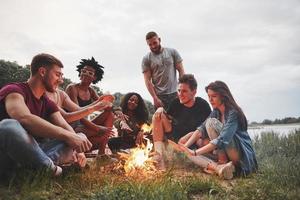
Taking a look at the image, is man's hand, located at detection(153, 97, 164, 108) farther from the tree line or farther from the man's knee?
the tree line

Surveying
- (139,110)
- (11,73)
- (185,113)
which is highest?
(11,73)

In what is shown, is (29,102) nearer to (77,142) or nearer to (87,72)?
(77,142)

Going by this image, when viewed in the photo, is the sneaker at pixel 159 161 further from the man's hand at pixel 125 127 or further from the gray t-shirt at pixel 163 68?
the gray t-shirt at pixel 163 68

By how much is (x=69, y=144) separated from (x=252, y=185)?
2.73m

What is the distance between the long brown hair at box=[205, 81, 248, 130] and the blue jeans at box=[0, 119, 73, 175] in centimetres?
339

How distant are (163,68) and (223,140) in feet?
8.88

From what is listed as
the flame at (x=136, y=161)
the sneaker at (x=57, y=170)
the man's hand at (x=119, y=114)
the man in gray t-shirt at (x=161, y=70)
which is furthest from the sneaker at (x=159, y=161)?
the sneaker at (x=57, y=170)

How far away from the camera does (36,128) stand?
4.39 m

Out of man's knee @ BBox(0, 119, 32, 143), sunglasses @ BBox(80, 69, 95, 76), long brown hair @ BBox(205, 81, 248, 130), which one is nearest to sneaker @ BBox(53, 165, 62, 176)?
man's knee @ BBox(0, 119, 32, 143)

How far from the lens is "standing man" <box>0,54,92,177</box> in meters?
4.17

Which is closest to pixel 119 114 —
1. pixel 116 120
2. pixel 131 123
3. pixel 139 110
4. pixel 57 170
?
pixel 116 120

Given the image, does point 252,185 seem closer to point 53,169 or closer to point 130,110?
point 53,169

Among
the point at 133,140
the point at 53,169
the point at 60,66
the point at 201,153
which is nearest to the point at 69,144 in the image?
the point at 53,169

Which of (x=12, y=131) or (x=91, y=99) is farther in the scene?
(x=91, y=99)
